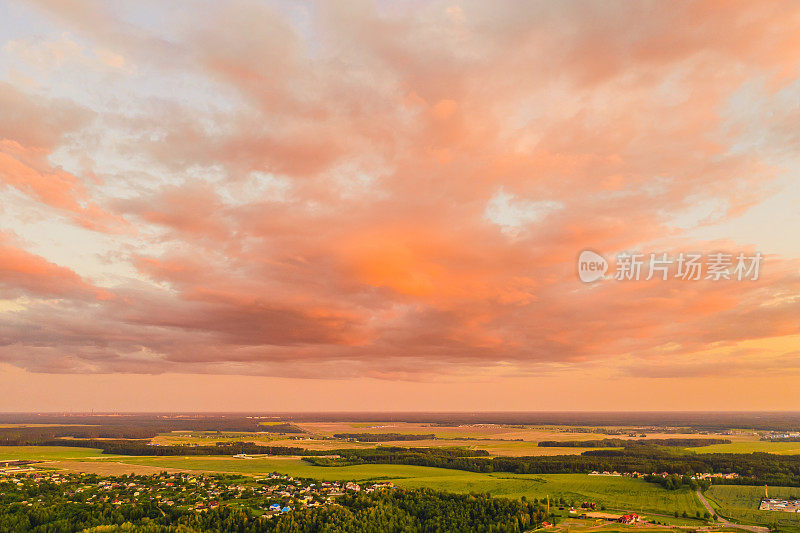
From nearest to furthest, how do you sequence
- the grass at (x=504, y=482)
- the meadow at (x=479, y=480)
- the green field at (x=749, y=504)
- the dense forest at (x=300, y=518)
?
the dense forest at (x=300, y=518), the green field at (x=749, y=504), the grass at (x=504, y=482), the meadow at (x=479, y=480)

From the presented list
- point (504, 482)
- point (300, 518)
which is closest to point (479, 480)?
point (504, 482)

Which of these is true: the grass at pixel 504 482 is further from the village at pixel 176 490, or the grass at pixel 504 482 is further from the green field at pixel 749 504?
the village at pixel 176 490

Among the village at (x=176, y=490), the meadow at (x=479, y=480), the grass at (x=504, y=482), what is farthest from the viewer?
the meadow at (x=479, y=480)

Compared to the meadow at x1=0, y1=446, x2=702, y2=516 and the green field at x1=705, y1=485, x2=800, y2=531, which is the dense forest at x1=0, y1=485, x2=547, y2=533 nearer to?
the meadow at x1=0, y1=446, x2=702, y2=516

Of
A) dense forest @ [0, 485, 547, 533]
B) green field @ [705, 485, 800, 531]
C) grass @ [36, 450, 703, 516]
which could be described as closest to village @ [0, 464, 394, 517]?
dense forest @ [0, 485, 547, 533]

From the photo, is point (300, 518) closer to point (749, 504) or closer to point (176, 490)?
point (176, 490)

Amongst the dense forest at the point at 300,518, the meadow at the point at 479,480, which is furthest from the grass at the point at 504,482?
the dense forest at the point at 300,518
